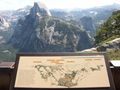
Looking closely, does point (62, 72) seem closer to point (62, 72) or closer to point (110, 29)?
point (62, 72)

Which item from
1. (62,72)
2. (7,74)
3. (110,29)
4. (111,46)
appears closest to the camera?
(62,72)

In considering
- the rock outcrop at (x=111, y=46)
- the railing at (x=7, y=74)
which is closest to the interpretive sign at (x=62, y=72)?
the railing at (x=7, y=74)

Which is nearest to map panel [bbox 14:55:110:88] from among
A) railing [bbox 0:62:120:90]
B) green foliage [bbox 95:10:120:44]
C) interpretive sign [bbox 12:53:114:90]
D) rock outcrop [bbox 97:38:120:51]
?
interpretive sign [bbox 12:53:114:90]

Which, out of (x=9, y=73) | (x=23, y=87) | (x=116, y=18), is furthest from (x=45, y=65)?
(x=116, y=18)

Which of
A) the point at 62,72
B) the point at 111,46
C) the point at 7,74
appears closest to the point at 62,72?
the point at 62,72

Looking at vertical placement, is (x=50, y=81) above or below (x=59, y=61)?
below

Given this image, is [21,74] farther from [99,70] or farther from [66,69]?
[99,70]

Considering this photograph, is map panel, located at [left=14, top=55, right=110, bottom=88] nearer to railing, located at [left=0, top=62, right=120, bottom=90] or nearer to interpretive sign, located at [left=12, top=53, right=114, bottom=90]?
interpretive sign, located at [left=12, top=53, right=114, bottom=90]

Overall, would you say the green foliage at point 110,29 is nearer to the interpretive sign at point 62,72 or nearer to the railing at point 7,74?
the railing at point 7,74
